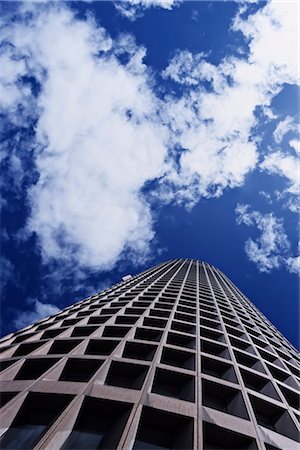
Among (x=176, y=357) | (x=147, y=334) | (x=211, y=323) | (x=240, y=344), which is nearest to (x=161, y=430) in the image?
(x=176, y=357)

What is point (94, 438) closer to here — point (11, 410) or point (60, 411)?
point (60, 411)

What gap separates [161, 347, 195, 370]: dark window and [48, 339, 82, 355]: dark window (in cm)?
441

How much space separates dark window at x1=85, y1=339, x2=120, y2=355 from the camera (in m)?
17.8

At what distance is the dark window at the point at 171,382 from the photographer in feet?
47.1

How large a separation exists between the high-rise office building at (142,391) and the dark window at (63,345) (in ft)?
0.19

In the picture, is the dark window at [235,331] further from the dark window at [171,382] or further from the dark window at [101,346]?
the dark window at [171,382]

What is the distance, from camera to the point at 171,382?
14.7 metres

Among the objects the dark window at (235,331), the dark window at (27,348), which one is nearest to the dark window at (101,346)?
the dark window at (27,348)

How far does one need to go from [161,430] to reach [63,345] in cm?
835

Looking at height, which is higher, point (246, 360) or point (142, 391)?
point (142, 391)

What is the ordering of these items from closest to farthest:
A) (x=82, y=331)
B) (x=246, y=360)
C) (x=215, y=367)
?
(x=215, y=367) → (x=246, y=360) → (x=82, y=331)

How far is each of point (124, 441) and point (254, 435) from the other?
4.37 m

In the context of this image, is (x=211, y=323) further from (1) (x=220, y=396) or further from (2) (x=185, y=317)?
(1) (x=220, y=396)

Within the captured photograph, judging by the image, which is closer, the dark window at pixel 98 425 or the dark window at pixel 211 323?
the dark window at pixel 98 425
